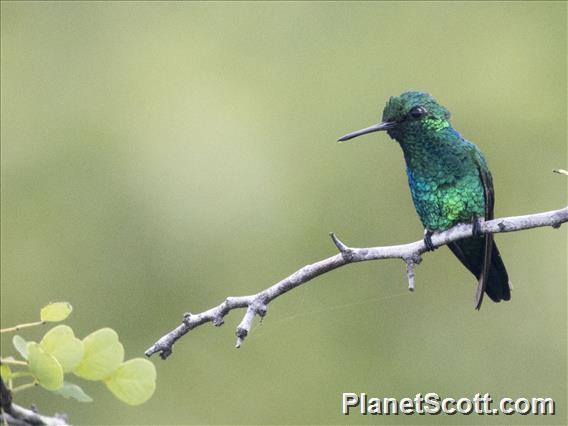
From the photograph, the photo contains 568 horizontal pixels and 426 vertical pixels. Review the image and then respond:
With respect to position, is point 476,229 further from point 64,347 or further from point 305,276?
point 64,347

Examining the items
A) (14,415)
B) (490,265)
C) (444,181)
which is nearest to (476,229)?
(490,265)

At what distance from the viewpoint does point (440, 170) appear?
383 centimetres

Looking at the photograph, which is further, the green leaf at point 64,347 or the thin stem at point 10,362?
the green leaf at point 64,347

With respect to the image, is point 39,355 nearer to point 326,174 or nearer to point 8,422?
point 8,422

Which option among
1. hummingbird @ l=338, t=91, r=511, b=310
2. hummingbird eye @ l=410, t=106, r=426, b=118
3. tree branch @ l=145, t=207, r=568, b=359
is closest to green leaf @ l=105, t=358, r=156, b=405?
tree branch @ l=145, t=207, r=568, b=359

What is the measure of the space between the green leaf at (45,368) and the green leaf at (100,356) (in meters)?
0.07

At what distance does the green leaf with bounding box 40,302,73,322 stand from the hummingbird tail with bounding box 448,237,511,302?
2044 millimetres

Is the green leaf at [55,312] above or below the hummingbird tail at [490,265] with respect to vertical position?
below

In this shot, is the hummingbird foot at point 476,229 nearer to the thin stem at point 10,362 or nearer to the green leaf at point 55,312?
the green leaf at point 55,312

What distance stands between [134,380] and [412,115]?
2.47 m

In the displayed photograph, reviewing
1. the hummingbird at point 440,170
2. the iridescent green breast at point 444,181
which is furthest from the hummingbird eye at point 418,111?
the iridescent green breast at point 444,181

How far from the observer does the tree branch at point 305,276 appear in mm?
2384

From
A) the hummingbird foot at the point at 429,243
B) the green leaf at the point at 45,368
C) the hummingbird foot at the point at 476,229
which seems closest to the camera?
the green leaf at the point at 45,368

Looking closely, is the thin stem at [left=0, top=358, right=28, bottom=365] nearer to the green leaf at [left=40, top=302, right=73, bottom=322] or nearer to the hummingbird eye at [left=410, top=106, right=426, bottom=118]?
the green leaf at [left=40, top=302, right=73, bottom=322]
